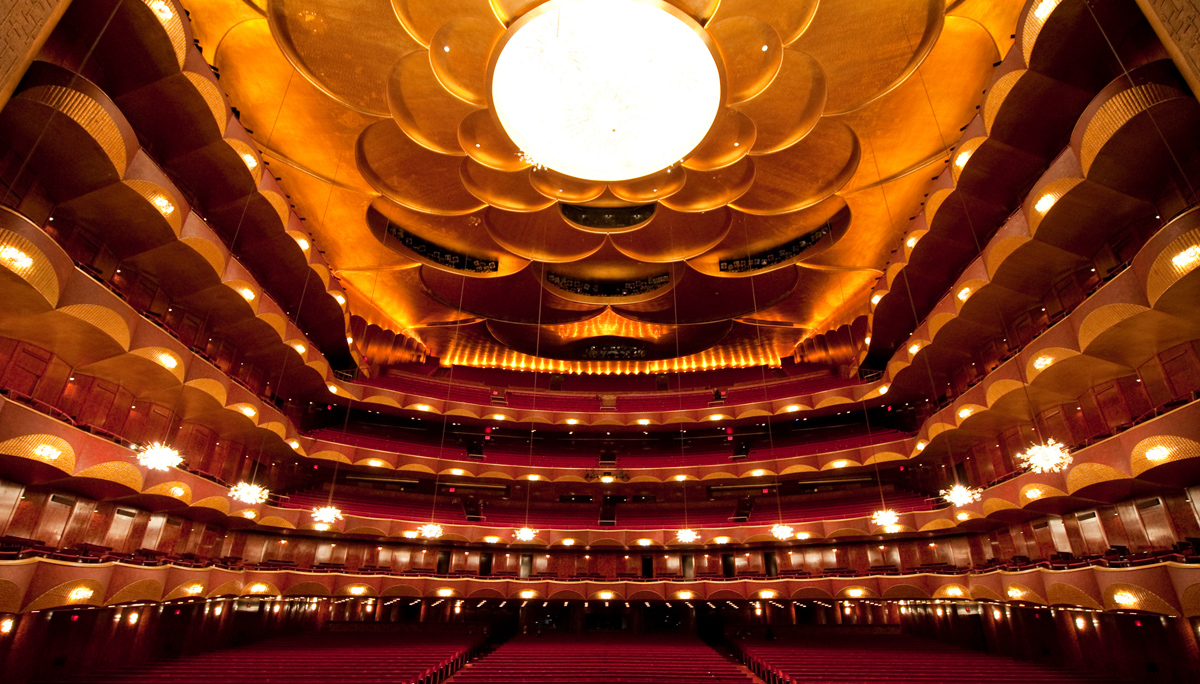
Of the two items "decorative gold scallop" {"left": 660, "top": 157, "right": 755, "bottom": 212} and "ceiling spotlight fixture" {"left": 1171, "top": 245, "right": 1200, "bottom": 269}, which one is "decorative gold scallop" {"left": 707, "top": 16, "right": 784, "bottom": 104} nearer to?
"decorative gold scallop" {"left": 660, "top": 157, "right": 755, "bottom": 212}

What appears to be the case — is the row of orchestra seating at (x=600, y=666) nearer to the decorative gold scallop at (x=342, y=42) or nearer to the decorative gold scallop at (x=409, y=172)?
the decorative gold scallop at (x=409, y=172)

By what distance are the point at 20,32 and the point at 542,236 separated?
586 inches

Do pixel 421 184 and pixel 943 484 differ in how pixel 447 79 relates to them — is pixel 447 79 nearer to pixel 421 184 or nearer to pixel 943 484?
pixel 421 184

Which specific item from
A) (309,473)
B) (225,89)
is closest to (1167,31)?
(225,89)

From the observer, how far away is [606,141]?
12.0 m

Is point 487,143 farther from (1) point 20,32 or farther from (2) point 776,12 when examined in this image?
(1) point 20,32

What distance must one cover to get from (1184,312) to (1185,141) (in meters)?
2.76

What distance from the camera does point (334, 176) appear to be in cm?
1720

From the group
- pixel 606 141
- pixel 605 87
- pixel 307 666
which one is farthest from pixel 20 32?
pixel 307 666

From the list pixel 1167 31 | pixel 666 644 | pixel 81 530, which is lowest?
pixel 666 644

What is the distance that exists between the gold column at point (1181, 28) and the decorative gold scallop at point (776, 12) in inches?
282

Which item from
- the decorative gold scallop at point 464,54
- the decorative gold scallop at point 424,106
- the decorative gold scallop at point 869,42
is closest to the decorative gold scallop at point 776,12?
the decorative gold scallop at point 869,42

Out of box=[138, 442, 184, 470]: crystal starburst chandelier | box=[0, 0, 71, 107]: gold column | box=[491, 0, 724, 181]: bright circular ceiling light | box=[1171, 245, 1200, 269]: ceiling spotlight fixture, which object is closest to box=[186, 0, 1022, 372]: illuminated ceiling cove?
box=[491, 0, 724, 181]: bright circular ceiling light

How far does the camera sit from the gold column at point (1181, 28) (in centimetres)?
538
